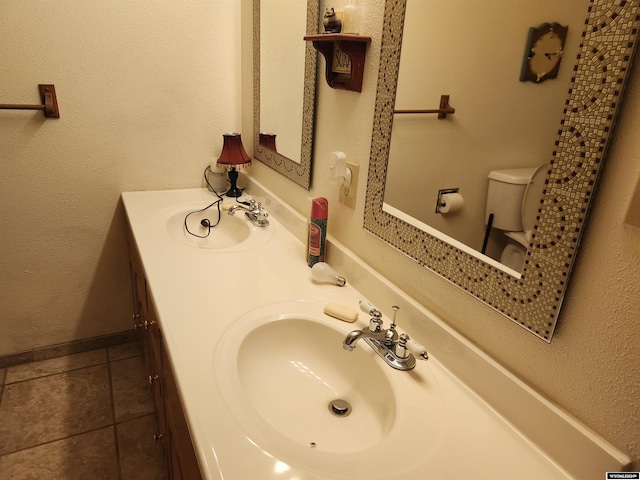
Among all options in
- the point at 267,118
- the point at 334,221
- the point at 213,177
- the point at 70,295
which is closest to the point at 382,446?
the point at 334,221

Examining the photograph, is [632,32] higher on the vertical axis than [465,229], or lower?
higher

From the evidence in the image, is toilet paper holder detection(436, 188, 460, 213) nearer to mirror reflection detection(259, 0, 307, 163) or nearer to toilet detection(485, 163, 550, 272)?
toilet detection(485, 163, 550, 272)

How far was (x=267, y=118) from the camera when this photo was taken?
1.69 meters

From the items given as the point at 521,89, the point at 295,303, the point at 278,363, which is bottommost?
the point at 278,363

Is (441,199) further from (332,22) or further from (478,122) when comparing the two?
(332,22)

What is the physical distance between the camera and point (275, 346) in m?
1.02

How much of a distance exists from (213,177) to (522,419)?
5.09ft

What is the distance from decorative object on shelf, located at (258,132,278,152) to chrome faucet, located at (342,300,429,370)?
96cm

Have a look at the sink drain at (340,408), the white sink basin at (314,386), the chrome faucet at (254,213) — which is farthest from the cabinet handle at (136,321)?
the sink drain at (340,408)

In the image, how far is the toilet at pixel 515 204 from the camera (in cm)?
68

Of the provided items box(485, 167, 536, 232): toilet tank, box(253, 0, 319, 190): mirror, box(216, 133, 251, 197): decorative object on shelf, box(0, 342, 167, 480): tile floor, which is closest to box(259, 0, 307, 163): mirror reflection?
box(253, 0, 319, 190): mirror

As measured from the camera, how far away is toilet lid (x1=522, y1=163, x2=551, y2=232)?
2.19ft

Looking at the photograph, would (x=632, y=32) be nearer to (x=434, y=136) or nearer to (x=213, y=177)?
(x=434, y=136)

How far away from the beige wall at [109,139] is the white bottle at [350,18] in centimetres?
3
